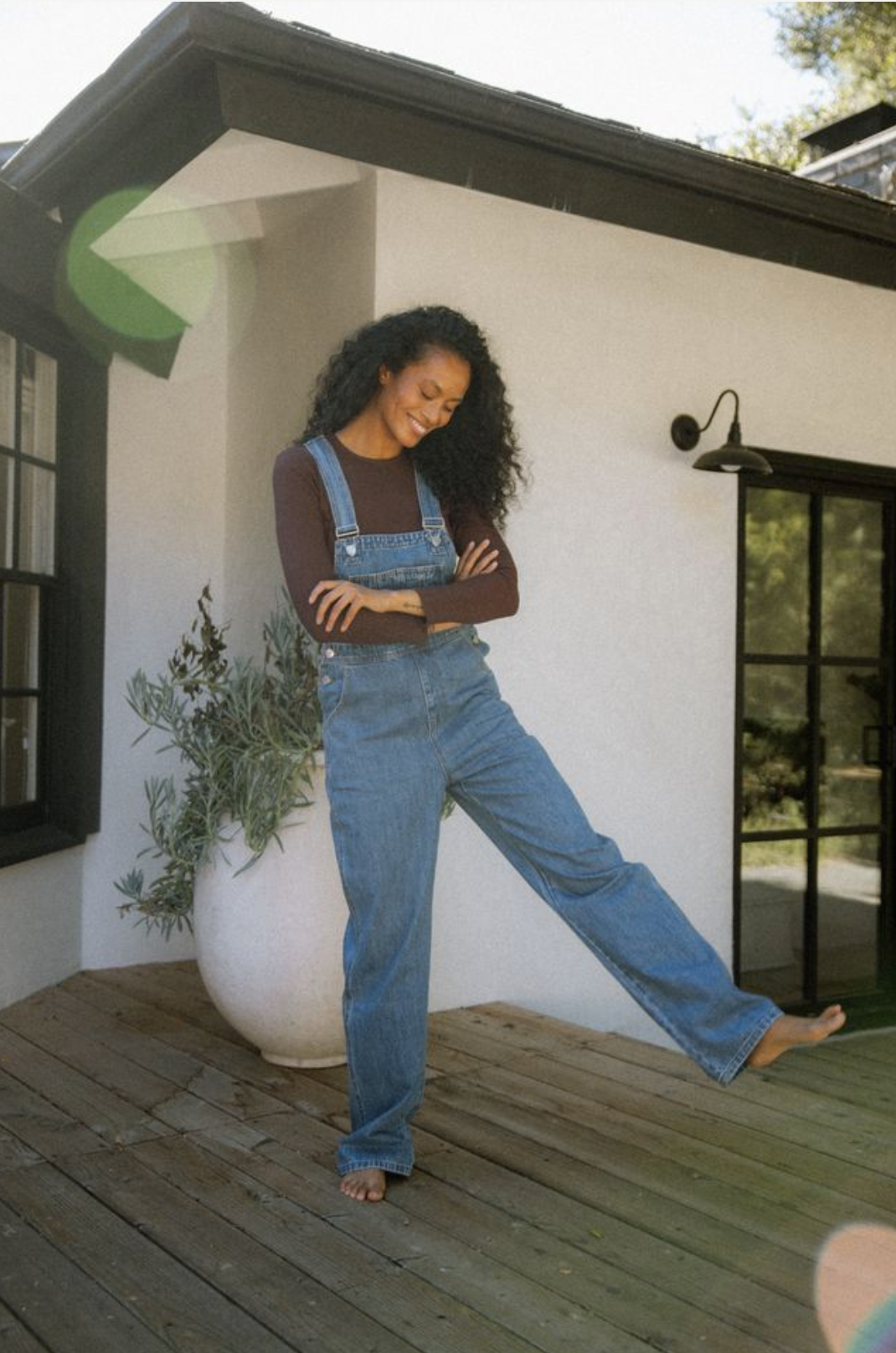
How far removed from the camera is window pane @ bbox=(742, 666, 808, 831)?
4.51m

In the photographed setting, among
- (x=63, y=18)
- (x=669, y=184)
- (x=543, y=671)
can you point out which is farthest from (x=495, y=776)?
(x=63, y=18)

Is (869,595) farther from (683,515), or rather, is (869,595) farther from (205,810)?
(205,810)

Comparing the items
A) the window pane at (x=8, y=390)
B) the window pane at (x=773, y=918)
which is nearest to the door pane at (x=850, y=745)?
the window pane at (x=773, y=918)

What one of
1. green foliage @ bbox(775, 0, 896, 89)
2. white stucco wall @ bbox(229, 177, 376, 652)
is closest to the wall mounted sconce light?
white stucco wall @ bbox(229, 177, 376, 652)

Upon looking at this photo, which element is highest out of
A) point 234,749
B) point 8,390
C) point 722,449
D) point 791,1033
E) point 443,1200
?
point 8,390

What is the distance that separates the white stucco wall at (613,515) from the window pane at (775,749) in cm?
19

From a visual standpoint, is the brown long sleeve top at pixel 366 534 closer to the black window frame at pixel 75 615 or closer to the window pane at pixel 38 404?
the window pane at pixel 38 404

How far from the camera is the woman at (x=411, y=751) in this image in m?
2.38

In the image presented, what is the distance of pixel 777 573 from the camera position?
15.0 ft

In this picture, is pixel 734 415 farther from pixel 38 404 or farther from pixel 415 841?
pixel 415 841

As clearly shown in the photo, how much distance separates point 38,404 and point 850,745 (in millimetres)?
3008

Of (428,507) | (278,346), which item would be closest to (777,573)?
(278,346)

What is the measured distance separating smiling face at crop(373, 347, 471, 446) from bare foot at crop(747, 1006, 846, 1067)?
1251 millimetres

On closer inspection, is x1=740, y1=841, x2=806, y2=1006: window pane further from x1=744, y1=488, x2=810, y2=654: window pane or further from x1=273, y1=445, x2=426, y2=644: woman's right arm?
x1=273, y1=445, x2=426, y2=644: woman's right arm
